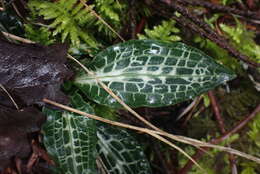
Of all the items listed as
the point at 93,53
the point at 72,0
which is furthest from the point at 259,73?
Result: the point at 72,0

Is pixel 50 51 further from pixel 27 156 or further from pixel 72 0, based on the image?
pixel 27 156

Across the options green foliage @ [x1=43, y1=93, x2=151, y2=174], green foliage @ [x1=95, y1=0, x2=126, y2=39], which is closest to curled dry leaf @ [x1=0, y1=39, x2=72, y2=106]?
green foliage @ [x1=43, y1=93, x2=151, y2=174]

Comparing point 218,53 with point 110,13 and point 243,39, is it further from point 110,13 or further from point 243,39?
point 110,13

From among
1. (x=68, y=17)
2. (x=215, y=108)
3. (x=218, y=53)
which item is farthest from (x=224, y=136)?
(x=68, y=17)

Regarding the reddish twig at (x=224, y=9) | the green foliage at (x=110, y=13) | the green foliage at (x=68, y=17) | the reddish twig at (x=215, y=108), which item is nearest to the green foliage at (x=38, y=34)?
the green foliage at (x=68, y=17)

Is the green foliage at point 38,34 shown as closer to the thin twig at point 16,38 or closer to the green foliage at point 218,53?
the thin twig at point 16,38

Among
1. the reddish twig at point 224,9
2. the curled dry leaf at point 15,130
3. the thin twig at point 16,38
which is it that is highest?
the reddish twig at point 224,9
